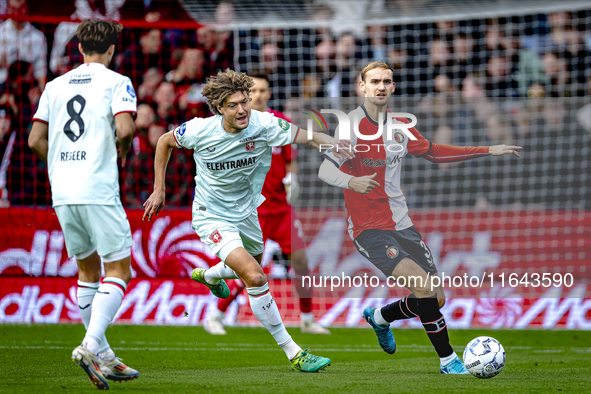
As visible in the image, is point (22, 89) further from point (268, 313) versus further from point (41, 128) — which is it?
point (268, 313)

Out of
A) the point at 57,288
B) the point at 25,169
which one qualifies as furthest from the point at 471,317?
the point at 25,169

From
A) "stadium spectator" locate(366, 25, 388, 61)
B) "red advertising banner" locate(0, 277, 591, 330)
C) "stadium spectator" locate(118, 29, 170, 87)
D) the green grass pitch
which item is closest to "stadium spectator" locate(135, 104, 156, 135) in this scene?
"stadium spectator" locate(118, 29, 170, 87)

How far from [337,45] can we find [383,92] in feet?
16.9

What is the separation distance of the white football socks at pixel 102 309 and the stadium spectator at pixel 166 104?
5.84m

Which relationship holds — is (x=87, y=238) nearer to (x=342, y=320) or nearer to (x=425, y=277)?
(x=425, y=277)

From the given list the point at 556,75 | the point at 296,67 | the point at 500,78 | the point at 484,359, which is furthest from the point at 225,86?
the point at 556,75

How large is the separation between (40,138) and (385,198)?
2.64 meters

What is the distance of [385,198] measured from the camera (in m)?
5.93

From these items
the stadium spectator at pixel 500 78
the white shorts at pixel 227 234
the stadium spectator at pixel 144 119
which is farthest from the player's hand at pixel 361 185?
the stadium spectator at pixel 500 78

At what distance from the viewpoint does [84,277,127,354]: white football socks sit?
4.50 metres

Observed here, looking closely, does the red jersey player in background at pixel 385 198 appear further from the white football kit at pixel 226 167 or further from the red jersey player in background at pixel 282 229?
the red jersey player in background at pixel 282 229

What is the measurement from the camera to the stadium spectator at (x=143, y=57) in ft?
34.3

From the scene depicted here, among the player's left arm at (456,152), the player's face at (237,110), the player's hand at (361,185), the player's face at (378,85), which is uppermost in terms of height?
the player's face at (378,85)

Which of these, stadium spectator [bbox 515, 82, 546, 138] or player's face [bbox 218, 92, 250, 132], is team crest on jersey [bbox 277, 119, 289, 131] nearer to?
player's face [bbox 218, 92, 250, 132]
